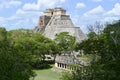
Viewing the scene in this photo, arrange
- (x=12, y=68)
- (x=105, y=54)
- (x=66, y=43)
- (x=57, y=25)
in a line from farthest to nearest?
(x=57, y=25) < (x=66, y=43) < (x=105, y=54) < (x=12, y=68)

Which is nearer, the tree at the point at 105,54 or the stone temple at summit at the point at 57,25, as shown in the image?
the tree at the point at 105,54

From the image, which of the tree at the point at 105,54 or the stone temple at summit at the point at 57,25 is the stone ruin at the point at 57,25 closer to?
the stone temple at summit at the point at 57,25

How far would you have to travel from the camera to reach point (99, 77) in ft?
54.3

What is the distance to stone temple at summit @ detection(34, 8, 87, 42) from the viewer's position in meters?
63.6

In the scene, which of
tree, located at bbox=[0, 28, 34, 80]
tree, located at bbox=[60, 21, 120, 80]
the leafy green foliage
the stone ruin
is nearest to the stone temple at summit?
the stone ruin

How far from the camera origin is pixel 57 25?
68250 mm

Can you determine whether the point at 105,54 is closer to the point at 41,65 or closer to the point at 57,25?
the point at 41,65

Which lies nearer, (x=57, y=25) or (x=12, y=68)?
(x=12, y=68)

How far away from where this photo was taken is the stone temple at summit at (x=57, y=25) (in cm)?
6364

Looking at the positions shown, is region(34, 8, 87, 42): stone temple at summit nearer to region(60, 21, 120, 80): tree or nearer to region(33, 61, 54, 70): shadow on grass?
region(33, 61, 54, 70): shadow on grass

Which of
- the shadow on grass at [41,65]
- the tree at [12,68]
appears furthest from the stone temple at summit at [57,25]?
the tree at [12,68]

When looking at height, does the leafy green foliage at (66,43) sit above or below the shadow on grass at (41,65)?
above

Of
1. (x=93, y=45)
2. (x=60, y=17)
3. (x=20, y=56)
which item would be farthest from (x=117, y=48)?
(x=60, y=17)

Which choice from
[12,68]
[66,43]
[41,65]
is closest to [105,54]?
[12,68]
